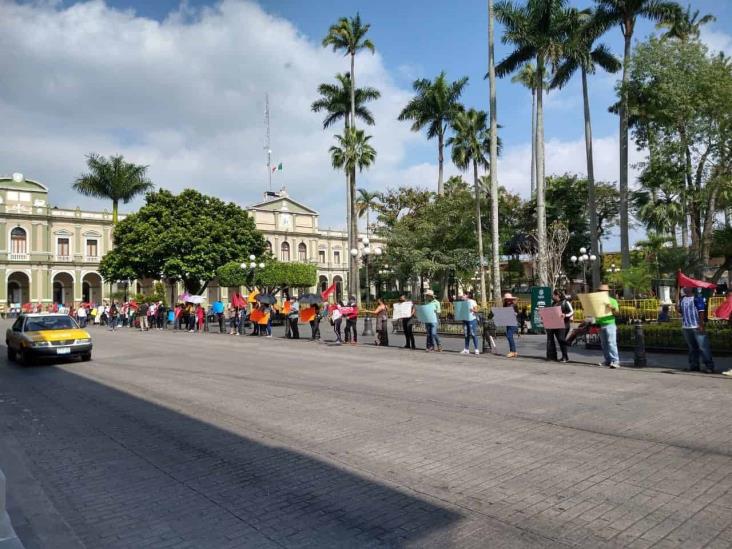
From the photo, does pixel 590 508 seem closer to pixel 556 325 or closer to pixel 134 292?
pixel 556 325

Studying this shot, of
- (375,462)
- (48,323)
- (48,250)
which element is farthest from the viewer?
(48,250)

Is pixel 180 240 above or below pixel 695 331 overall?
above

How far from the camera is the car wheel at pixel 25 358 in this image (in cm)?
1429

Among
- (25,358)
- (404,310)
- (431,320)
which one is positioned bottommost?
(25,358)

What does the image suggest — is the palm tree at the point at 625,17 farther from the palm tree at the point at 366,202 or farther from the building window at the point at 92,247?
the building window at the point at 92,247

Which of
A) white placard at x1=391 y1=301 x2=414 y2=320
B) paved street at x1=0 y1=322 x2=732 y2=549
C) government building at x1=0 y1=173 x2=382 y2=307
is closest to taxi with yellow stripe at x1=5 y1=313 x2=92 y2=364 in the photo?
paved street at x1=0 y1=322 x2=732 y2=549

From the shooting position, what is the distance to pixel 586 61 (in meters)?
28.8

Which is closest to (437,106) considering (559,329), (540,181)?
(540,181)

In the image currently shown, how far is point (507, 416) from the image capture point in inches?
295

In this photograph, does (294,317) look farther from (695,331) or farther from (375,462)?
(375,462)

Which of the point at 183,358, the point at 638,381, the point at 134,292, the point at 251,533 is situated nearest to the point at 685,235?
the point at 638,381

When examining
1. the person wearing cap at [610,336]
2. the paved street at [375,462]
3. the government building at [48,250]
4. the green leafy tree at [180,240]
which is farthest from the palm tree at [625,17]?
the government building at [48,250]

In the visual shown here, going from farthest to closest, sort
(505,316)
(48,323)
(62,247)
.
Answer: (62,247)
(48,323)
(505,316)

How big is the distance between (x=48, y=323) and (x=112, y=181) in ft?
122
